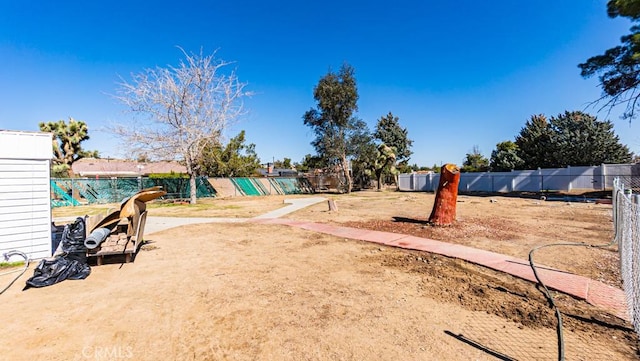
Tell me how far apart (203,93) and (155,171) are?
874 inches

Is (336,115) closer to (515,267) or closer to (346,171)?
(346,171)

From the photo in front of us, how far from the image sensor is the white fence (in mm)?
20062

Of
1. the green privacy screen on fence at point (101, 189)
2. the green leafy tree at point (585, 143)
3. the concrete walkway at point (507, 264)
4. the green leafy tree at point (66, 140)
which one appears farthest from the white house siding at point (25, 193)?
the green leafy tree at point (585, 143)

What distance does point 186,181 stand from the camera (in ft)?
74.2

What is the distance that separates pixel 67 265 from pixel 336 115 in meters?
25.6

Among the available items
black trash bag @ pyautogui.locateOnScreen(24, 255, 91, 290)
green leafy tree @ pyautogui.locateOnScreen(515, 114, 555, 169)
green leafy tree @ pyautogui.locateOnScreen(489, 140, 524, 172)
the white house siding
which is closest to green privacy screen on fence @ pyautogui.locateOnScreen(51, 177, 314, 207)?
the white house siding

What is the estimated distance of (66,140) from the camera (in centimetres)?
2561

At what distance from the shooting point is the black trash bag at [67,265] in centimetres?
446

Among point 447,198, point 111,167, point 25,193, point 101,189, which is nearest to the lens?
point 25,193

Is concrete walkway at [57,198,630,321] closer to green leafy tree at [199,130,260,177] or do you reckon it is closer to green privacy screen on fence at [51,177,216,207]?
green privacy screen on fence at [51,177,216,207]

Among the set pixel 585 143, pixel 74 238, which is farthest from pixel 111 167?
pixel 585 143

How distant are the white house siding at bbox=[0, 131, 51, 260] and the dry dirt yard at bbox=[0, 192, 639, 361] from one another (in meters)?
0.94

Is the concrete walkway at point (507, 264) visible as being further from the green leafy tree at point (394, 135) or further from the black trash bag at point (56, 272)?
the green leafy tree at point (394, 135)

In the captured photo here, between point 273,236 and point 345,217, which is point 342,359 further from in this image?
point 345,217
